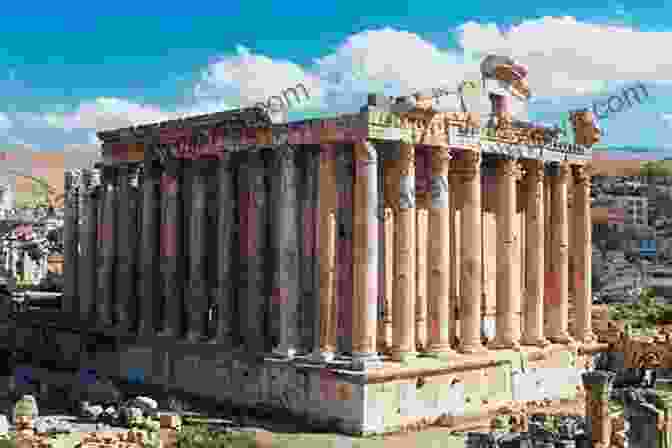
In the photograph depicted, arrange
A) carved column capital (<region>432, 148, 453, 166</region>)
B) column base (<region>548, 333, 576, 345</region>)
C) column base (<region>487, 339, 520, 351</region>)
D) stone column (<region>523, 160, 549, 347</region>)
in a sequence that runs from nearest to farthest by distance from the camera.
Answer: carved column capital (<region>432, 148, 453, 166</region>), column base (<region>487, 339, 520, 351</region>), stone column (<region>523, 160, 549, 347</region>), column base (<region>548, 333, 576, 345</region>)

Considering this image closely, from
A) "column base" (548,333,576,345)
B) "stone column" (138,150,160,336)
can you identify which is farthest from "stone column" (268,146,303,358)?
"column base" (548,333,576,345)

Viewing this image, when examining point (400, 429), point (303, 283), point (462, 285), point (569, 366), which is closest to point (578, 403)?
point (569, 366)

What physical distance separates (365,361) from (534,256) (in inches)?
330

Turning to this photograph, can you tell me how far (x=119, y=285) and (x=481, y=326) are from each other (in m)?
13.4

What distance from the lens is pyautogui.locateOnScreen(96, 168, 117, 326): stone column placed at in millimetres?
32188

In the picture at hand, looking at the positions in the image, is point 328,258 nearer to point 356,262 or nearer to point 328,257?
point 328,257

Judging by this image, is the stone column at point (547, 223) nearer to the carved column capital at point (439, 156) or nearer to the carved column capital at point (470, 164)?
the carved column capital at point (470, 164)

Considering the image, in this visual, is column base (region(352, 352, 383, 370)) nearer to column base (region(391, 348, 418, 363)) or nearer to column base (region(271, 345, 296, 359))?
column base (region(391, 348, 418, 363))

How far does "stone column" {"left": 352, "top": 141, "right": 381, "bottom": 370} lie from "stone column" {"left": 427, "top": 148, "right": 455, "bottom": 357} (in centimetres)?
239

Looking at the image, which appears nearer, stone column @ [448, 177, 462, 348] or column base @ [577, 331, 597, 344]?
stone column @ [448, 177, 462, 348]

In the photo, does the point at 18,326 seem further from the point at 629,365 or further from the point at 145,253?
the point at 629,365

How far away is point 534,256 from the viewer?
89.2ft

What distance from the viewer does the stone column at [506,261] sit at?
25.7 meters

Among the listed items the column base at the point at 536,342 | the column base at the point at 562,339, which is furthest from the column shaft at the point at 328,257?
the column base at the point at 562,339
